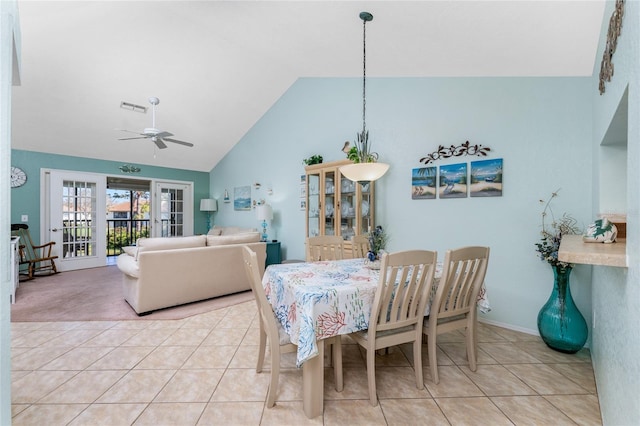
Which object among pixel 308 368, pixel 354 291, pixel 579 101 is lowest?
pixel 308 368

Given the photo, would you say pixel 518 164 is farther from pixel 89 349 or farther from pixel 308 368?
pixel 89 349

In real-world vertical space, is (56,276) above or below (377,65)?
below

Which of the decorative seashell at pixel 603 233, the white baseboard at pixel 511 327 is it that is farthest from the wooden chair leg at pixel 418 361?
the white baseboard at pixel 511 327

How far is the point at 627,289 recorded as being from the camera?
1080mm

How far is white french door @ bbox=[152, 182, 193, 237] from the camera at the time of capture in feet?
21.7

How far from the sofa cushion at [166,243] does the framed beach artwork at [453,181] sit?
9.89 feet

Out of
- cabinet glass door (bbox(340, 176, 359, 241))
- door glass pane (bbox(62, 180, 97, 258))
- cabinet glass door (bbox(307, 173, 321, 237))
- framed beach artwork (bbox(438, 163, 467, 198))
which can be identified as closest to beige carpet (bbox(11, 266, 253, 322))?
door glass pane (bbox(62, 180, 97, 258))

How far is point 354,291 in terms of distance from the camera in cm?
166

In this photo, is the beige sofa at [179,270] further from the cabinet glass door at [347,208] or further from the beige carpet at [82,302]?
the cabinet glass door at [347,208]

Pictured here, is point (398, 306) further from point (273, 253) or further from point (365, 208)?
point (273, 253)

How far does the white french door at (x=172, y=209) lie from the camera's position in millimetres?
6609

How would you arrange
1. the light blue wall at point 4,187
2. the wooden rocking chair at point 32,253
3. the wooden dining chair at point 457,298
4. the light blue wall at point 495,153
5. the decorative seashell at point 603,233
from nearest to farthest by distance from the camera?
the light blue wall at point 4,187 → the decorative seashell at point 603,233 → the wooden dining chair at point 457,298 → the light blue wall at point 495,153 → the wooden rocking chair at point 32,253

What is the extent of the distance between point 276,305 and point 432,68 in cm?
293

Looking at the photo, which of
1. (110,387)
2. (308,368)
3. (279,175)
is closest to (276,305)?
(308,368)
